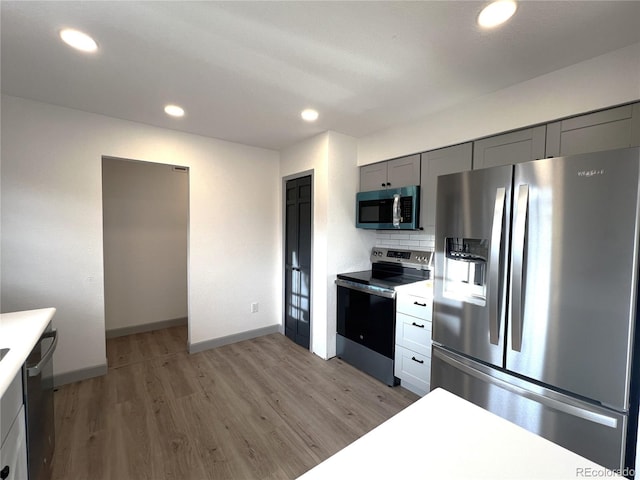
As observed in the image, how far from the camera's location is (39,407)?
4.44 ft

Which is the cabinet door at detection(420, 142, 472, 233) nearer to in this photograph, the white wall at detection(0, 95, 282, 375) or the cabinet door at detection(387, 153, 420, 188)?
the cabinet door at detection(387, 153, 420, 188)

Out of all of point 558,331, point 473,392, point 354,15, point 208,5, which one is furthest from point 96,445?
point 354,15

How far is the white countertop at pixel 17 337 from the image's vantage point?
0.97m

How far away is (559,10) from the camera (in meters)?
1.34

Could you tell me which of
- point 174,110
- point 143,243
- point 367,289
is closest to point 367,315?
point 367,289

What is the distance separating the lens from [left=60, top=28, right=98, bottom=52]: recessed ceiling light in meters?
1.51

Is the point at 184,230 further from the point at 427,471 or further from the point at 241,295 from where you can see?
the point at 427,471

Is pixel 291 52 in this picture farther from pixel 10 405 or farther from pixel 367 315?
pixel 367 315

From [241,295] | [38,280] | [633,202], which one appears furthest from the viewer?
[241,295]

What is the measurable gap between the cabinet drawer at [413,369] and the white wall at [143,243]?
3.01 meters

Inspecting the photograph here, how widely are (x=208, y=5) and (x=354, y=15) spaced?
0.70m

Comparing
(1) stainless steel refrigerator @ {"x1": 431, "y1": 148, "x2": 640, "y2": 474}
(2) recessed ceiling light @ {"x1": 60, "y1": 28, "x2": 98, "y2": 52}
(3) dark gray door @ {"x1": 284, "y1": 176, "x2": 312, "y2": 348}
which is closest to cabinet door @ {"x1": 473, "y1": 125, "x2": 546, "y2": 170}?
(1) stainless steel refrigerator @ {"x1": 431, "y1": 148, "x2": 640, "y2": 474}

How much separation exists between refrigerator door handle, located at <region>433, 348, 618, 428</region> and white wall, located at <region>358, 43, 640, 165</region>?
1.70 m

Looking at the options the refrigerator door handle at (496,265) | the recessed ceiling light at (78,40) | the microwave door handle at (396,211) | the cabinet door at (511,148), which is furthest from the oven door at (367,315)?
the recessed ceiling light at (78,40)
